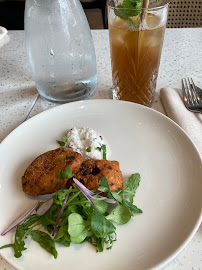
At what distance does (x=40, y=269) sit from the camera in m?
0.46

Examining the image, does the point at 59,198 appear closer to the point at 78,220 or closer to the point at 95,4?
the point at 78,220

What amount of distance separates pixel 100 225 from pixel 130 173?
0.57 ft

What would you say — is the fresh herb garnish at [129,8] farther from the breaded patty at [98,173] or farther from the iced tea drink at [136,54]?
the breaded patty at [98,173]

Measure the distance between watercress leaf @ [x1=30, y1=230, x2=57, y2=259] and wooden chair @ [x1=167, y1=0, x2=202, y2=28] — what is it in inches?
59.7

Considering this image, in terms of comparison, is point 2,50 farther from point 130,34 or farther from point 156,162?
point 156,162

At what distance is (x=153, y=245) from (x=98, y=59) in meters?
0.81

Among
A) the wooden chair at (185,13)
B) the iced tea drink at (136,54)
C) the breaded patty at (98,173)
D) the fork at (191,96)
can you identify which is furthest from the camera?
the wooden chair at (185,13)

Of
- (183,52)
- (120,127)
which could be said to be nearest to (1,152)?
(120,127)

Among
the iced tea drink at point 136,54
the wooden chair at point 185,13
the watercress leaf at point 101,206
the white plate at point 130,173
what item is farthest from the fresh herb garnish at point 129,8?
the wooden chair at point 185,13

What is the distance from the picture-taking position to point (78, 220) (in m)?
0.51

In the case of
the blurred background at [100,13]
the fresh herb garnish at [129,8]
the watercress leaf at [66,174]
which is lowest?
the blurred background at [100,13]

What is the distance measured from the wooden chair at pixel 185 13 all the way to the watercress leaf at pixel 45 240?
1516 millimetres

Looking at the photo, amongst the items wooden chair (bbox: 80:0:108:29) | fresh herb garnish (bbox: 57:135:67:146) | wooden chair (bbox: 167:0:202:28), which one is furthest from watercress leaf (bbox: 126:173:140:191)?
wooden chair (bbox: 80:0:108:29)

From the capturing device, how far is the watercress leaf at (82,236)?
1.59 feet
